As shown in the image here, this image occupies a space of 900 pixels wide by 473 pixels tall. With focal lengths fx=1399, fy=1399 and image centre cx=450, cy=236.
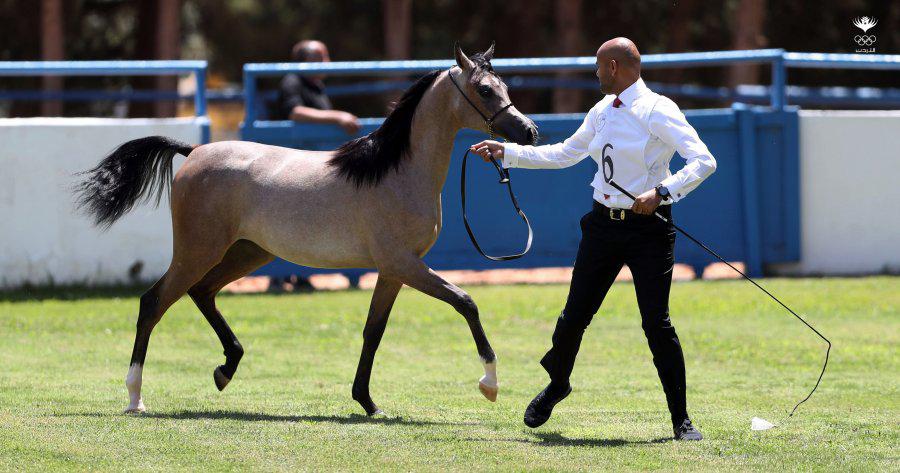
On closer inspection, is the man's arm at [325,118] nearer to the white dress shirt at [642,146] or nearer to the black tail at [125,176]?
the black tail at [125,176]

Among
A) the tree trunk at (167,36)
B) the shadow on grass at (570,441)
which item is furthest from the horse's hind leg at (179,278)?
the tree trunk at (167,36)

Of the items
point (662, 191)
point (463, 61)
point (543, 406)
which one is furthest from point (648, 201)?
point (463, 61)

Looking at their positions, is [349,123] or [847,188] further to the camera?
[847,188]

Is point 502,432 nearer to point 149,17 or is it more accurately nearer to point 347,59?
point 149,17

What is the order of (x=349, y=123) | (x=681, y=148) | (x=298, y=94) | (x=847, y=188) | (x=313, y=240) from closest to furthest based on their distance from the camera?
(x=681, y=148) → (x=313, y=240) → (x=349, y=123) → (x=298, y=94) → (x=847, y=188)

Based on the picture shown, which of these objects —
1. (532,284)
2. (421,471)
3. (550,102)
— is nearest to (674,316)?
(532,284)

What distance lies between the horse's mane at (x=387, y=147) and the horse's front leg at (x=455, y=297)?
535mm

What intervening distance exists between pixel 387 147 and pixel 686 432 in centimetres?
236

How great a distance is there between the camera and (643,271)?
22.6ft

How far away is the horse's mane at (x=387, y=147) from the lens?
793 cm

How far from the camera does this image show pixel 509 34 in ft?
83.0

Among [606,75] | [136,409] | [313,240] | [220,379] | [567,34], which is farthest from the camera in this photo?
[567,34]

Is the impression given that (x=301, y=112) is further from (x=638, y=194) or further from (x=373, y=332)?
(x=638, y=194)

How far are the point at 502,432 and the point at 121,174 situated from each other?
10.1ft
